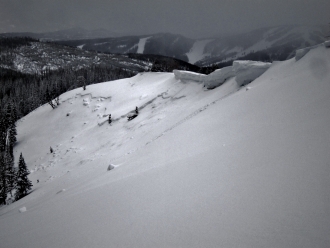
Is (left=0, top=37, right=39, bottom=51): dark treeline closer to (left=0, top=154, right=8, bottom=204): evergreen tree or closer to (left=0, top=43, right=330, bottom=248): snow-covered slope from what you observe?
(left=0, top=154, right=8, bottom=204): evergreen tree

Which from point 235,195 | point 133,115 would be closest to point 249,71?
point 235,195

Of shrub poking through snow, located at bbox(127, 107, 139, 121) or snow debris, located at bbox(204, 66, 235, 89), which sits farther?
shrub poking through snow, located at bbox(127, 107, 139, 121)

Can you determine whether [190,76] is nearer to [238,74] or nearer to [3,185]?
[238,74]

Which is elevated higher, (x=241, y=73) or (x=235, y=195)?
(x=241, y=73)

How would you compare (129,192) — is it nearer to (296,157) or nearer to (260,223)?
(260,223)

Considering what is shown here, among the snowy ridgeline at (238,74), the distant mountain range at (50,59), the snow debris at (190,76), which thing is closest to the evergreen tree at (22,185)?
the snow debris at (190,76)

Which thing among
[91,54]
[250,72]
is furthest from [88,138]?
[91,54]

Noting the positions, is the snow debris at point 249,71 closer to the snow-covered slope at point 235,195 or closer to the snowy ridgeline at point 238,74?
the snowy ridgeline at point 238,74

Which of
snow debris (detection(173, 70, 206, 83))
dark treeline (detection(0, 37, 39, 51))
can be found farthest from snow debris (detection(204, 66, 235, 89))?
dark treeline (detection(0, 37, 39, 51))
